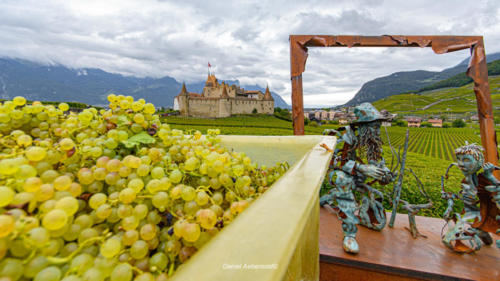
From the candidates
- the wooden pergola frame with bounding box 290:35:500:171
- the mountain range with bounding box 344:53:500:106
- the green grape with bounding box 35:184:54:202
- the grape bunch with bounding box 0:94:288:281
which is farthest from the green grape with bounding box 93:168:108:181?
the mountain range with bounding box 344:53:500:106

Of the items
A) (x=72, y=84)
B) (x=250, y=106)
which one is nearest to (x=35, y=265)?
(x=250, y=106)

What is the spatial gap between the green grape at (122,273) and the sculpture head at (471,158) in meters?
2.07

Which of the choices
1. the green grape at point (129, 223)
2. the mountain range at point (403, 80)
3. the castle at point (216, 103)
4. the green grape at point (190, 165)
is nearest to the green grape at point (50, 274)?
the green grape at point (129, 223)

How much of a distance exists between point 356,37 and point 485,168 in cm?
165

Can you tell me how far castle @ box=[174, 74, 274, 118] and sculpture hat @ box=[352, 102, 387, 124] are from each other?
28.0 metres

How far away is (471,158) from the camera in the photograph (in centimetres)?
144

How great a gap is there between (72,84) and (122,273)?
460ft

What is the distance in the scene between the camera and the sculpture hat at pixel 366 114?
141 centimetres

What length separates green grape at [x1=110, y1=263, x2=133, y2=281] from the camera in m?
0.30

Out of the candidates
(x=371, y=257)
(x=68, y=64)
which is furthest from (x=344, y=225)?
(x=68, y=64)

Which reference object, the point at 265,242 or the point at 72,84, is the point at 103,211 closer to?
the point at 265,242

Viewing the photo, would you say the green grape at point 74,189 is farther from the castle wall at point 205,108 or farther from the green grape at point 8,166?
the castle wall at point 205,108

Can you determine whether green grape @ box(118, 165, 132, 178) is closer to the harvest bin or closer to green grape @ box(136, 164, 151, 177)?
green grape @ box(136, 164, 151, 177)

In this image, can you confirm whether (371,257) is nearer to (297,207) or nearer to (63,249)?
(297,207)
